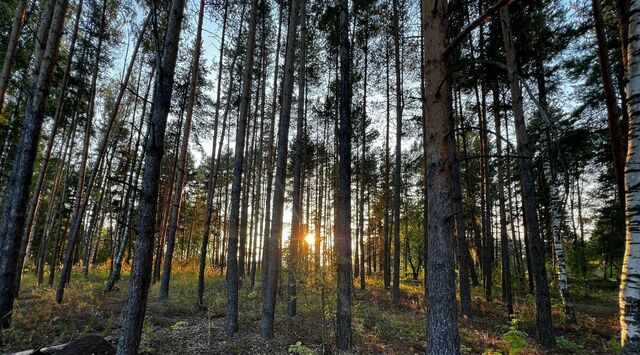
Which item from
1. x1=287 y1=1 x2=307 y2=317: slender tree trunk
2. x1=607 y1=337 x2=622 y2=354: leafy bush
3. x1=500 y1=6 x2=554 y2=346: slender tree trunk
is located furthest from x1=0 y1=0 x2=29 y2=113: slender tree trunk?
x1=607 y1=337 x2=622 y2=354: leafy bush

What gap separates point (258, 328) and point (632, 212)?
7.66 m

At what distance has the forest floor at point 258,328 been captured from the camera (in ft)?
19.5

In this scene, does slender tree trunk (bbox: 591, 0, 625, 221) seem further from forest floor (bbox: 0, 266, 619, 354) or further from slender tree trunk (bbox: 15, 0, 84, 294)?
slender tree trunk (bbox: 15, 0, 84, 294)

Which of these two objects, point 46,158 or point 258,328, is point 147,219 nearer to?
point 258,328

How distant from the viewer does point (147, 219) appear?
125 inches

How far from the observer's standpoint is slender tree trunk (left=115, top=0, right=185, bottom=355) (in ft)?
10.1

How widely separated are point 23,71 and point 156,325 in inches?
521

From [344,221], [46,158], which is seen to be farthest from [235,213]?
[46,158]

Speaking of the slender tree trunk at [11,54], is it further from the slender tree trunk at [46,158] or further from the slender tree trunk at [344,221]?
the slender tree trunk at [344,221]

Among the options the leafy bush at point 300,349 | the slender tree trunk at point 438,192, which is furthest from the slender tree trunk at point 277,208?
the slender tree trunk at point 438,192

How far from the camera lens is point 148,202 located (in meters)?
3.21

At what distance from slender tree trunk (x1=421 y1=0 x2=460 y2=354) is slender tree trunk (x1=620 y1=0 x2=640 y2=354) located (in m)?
2.37

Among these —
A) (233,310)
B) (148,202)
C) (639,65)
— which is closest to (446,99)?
(639,65)

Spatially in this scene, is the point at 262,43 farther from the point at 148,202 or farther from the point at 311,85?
the point at 148,202
